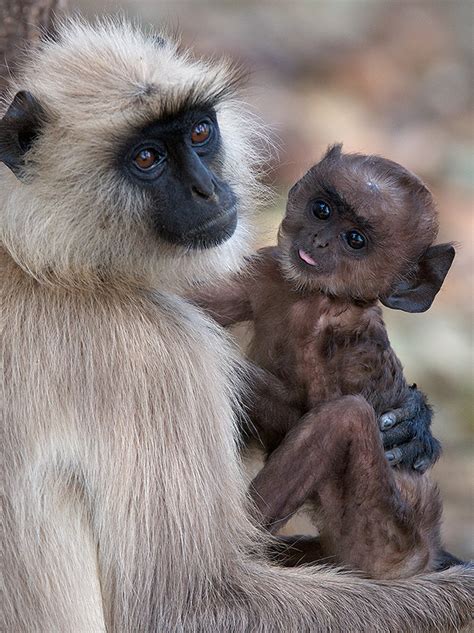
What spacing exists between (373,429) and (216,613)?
2.40 ft

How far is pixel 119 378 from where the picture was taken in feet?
11.9

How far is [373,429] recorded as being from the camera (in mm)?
3850

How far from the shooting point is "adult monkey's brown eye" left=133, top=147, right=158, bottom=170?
3750mm

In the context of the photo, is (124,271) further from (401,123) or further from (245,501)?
(401,123)

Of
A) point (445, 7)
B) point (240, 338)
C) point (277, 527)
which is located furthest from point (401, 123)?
point (277, 527)

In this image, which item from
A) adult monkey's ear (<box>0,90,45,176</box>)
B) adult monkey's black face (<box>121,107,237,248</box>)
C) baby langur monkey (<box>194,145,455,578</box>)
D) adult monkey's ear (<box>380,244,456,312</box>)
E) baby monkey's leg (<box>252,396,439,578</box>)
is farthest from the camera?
adult monkey's ear (<box>380,244,456,312</box>)

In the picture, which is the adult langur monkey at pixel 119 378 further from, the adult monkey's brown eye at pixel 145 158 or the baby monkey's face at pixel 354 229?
the baby monkey's face at pixel 354 229

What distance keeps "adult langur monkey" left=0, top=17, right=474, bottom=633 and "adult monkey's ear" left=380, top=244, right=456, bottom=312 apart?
2.14ft

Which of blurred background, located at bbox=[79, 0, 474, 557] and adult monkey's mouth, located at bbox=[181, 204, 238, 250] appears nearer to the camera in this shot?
adult monkey's mouth, located at bbox=[181, 204, 238, 250]

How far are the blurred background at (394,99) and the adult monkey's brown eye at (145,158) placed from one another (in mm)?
5598

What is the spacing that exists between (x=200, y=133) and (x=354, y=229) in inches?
24.3

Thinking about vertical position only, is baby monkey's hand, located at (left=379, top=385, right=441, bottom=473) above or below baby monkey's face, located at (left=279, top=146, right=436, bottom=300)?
below

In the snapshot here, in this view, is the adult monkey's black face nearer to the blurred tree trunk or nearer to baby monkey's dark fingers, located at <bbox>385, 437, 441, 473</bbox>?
baby monkey's dark fingers, located at <bbox>385, 437, 441, 473</bbox>

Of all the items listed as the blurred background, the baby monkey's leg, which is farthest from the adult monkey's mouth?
the blurred background
